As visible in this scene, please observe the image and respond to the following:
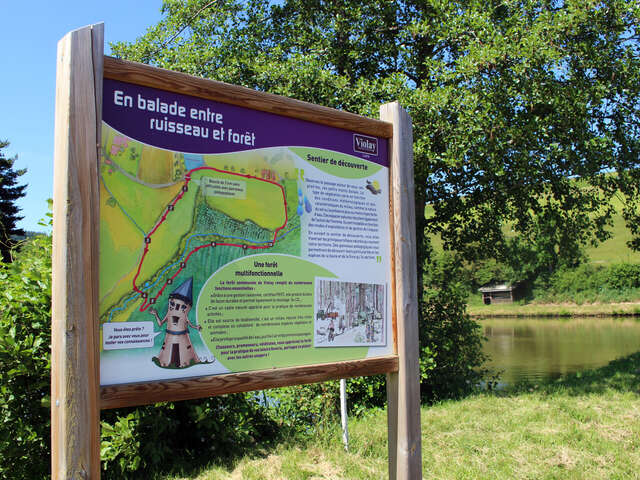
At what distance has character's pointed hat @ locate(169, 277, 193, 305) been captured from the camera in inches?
93.6

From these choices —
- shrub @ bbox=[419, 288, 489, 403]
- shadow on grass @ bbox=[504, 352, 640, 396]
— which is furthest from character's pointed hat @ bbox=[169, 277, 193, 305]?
shadow on grass @ bbox=[504, 352, 640, 396]

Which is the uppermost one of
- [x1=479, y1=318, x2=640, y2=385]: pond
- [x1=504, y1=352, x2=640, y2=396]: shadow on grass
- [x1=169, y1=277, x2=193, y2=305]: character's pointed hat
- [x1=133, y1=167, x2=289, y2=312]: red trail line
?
[x1=133, y1=167, x2=289, y2=312]: red trail line

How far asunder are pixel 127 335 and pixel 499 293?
6037 cm

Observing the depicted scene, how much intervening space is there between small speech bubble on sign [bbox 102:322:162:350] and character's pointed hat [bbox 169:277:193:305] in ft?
0.54

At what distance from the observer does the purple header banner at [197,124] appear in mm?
2328

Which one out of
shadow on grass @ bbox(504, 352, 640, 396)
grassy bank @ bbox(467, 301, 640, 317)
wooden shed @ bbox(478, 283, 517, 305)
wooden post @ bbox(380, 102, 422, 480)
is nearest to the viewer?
wooden post @ bbox(380, 102, 422, 480)

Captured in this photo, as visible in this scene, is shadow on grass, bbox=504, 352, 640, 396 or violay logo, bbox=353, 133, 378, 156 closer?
violay logo, bbox=353, 133, 378, 156

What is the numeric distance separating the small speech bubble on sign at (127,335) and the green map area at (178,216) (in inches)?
1.1

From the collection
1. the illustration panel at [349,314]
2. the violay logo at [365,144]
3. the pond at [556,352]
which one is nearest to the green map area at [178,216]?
the illustration panel at [349,314]

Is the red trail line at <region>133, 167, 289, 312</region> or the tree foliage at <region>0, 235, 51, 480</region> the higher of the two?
the red trail line at <region>133, 167, 289, 312</region>

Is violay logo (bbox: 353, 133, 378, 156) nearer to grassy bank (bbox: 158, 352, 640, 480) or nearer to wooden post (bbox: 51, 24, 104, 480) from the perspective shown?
wooden post (bbox: 51, 24, 104, 480)

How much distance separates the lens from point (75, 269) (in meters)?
2.10

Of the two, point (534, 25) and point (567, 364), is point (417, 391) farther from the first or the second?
point (567, 364)

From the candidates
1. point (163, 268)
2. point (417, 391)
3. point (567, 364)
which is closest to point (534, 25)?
point (417, 391)
